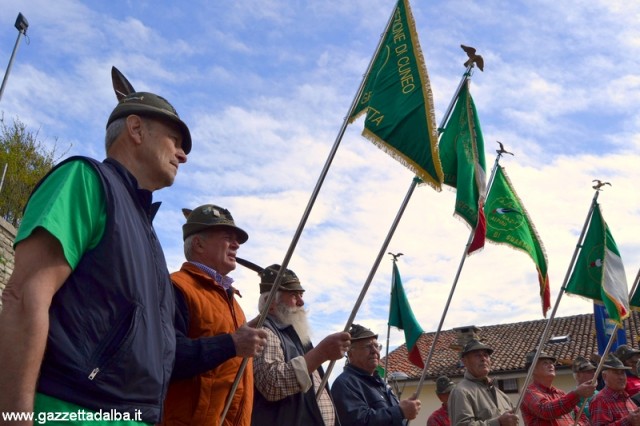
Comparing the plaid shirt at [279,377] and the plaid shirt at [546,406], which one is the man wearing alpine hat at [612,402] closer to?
the plaid shirt at [546,406]

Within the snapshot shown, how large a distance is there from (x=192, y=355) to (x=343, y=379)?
2.64 metres

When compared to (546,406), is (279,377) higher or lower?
lower

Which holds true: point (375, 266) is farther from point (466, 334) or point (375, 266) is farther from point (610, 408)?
point (610, 408)

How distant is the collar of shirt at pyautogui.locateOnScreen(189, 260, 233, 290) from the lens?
360 cm

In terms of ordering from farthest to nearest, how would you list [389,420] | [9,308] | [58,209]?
[389,420] < [58,209] < [9,308]

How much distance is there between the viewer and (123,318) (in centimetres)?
193

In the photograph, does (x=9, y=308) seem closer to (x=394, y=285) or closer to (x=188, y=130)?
(x=188, y=130)

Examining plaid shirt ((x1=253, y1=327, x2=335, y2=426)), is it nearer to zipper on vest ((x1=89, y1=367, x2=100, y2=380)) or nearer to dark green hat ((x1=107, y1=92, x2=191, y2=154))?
dark green hat ((x1=107, y1=92, x2=191, y2=154))

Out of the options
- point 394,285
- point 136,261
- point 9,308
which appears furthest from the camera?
point 394,285

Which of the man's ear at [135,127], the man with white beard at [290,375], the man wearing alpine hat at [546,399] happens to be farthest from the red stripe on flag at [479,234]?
the man's ear at [135,127]

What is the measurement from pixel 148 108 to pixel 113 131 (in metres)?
0.16

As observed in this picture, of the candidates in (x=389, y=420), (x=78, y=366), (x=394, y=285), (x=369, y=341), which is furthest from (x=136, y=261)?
(x=394, y=285)

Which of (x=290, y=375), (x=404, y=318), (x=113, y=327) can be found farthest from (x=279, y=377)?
(x=404, y=318)

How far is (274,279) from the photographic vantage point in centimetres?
478
